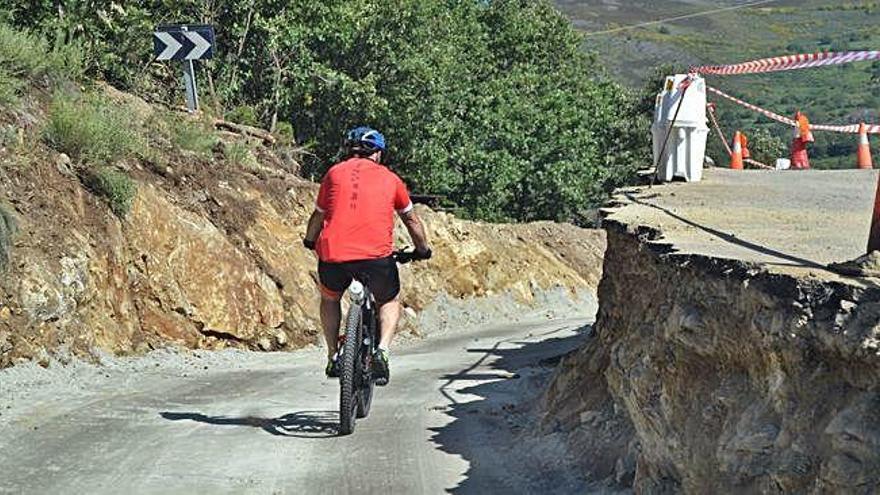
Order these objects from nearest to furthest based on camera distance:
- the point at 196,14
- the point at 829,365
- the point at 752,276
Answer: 1. the point at 829,365
2. the point at 752,276
3. the point at 196,14

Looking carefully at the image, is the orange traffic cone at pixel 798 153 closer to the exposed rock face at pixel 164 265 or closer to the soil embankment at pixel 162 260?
the soil embankment at pixel 162 260

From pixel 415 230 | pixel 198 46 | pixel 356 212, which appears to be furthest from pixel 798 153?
pixel 356 212

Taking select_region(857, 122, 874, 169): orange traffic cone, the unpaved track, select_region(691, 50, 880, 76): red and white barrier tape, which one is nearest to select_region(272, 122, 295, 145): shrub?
select_region(691, 50, 880, 76): red and white barrier tape

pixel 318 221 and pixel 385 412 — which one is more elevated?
pixel 318 221

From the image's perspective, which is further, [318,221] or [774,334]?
[318,221]

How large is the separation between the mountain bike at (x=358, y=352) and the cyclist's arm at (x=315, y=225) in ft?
1.59

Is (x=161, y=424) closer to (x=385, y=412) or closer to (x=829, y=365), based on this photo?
(x=385, y=412)

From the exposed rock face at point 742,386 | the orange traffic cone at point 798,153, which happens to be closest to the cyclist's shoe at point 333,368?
the exposed rock face at point 742,386

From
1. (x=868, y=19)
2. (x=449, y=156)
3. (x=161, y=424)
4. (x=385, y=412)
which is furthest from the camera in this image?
(x=868, y=19)

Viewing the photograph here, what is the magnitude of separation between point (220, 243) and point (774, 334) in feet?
35.0

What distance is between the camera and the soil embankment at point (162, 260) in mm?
11531

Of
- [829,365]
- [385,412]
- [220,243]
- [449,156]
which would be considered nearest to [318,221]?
[385,412]

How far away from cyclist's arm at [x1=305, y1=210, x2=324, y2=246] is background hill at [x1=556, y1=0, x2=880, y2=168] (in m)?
15.3

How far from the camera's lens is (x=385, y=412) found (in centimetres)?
966
